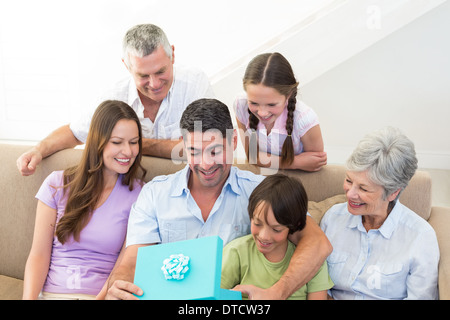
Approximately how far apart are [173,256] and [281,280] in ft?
1.27

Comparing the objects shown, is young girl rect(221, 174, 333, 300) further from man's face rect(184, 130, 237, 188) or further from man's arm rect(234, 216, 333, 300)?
man's face rect(184, 130, 237, 188)

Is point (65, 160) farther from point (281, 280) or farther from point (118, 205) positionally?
point (281, 280)

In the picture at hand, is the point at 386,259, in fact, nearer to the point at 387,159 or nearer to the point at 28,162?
the point at 387,159

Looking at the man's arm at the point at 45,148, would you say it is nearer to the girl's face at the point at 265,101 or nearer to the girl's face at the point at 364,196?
the girl's face at the point at 265,101

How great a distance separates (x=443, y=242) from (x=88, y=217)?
1353 millimetres

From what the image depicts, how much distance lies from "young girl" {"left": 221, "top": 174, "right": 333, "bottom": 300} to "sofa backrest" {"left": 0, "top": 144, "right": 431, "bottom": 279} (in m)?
0.39

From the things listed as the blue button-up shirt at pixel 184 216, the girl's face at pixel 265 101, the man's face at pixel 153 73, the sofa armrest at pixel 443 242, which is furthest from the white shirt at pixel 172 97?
the sofa armrest at pixel 443 242

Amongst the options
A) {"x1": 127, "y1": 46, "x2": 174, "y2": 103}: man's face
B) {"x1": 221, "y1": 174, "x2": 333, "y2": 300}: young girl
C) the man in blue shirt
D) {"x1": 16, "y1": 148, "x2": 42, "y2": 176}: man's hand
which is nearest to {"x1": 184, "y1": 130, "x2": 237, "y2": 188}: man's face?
the man in blue shirt

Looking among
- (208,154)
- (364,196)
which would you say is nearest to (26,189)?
(208,154)

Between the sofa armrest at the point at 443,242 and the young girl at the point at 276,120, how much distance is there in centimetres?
50

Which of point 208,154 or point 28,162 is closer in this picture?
point 208,154

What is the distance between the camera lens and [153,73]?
2.22 metres

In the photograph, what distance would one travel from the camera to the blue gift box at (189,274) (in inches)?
55.0

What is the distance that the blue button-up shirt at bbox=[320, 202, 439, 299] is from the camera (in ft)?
5.53
